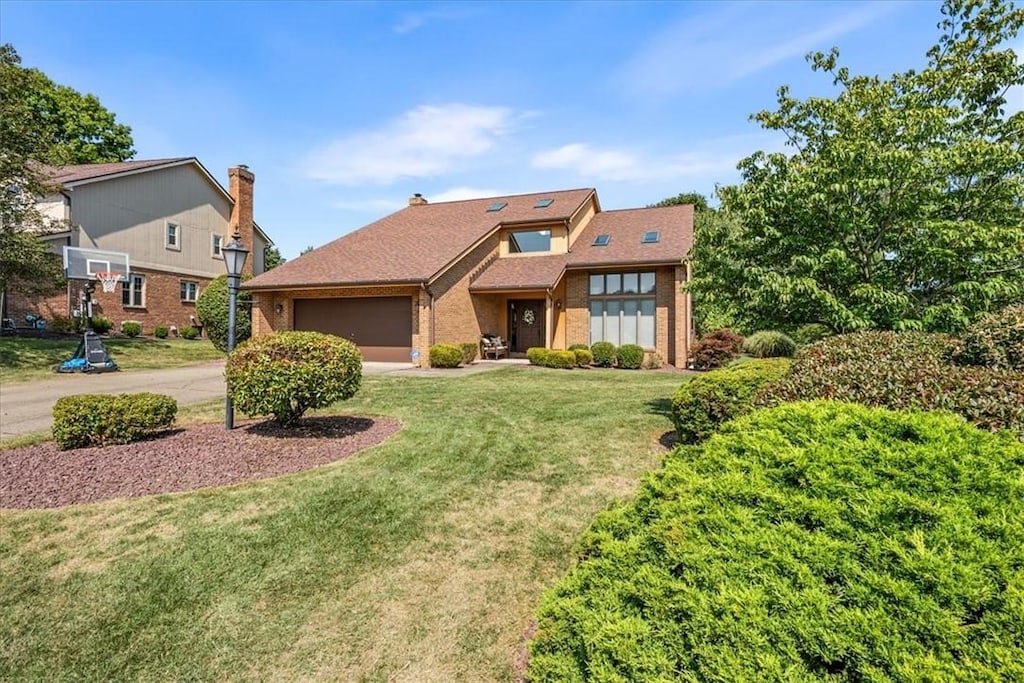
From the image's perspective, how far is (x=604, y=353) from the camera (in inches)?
692

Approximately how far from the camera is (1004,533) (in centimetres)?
168

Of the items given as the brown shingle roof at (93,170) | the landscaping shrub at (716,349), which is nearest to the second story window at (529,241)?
the landscaping shrub at (716,349)

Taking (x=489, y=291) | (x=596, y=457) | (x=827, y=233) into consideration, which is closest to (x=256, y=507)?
(x=596, y=457)

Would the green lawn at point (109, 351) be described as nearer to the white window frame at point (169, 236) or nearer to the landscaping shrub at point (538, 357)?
the white window frame at point (169, 236)

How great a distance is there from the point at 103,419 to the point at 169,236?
22.4m

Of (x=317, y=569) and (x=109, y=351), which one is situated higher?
(x=109, y=351)

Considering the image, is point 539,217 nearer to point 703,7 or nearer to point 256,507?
point 703,7

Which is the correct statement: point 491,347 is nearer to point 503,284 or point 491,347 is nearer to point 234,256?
point 503,284

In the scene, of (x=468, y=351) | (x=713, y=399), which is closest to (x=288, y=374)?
(x=713, y=399)

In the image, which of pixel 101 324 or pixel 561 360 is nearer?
pixel 561 360

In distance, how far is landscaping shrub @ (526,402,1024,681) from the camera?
1.51 m

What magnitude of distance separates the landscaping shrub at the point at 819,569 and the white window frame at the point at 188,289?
28956 mm

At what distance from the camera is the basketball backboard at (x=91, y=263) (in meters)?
19.0

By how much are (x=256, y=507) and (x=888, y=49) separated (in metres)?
11.5
